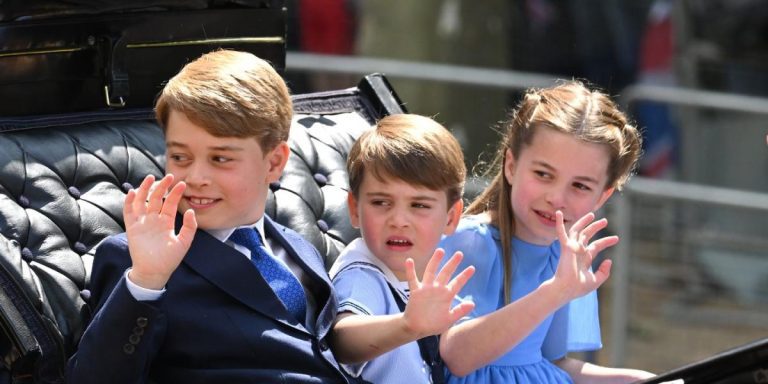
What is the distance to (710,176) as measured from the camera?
7.89 m

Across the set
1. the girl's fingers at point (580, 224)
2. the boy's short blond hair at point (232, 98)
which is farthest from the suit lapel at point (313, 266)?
the girl's fingers at point (580, 224)

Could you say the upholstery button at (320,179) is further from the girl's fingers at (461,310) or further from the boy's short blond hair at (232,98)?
the girl's fingers at (461,310)

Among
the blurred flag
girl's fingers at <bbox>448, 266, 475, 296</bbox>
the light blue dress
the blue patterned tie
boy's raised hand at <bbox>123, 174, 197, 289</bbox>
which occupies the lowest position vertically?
the blurred flag

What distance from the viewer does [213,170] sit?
2.96 m

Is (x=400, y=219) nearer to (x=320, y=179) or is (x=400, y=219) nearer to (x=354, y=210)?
(x=354, y=210)

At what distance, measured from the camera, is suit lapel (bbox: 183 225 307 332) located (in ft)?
9.75

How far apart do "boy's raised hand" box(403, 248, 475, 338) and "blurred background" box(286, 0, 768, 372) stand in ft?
7.85

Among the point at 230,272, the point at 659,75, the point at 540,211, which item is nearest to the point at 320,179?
the point at 540,211

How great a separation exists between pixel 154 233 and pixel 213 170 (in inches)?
10.3

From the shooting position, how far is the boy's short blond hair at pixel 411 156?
3.14 metres

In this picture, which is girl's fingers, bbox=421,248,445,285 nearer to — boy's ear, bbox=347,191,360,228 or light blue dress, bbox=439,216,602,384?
boy's ear, bbox=347,191,360,228

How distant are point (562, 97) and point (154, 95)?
1.00 m

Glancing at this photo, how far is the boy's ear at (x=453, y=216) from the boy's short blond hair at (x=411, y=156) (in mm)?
15

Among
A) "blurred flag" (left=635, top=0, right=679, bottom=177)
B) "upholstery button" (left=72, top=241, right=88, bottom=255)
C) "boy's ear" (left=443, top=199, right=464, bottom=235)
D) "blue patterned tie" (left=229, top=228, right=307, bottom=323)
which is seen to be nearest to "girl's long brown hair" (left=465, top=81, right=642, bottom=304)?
"boy's ear" (left=443, top=199, right=464, bottom=235)
